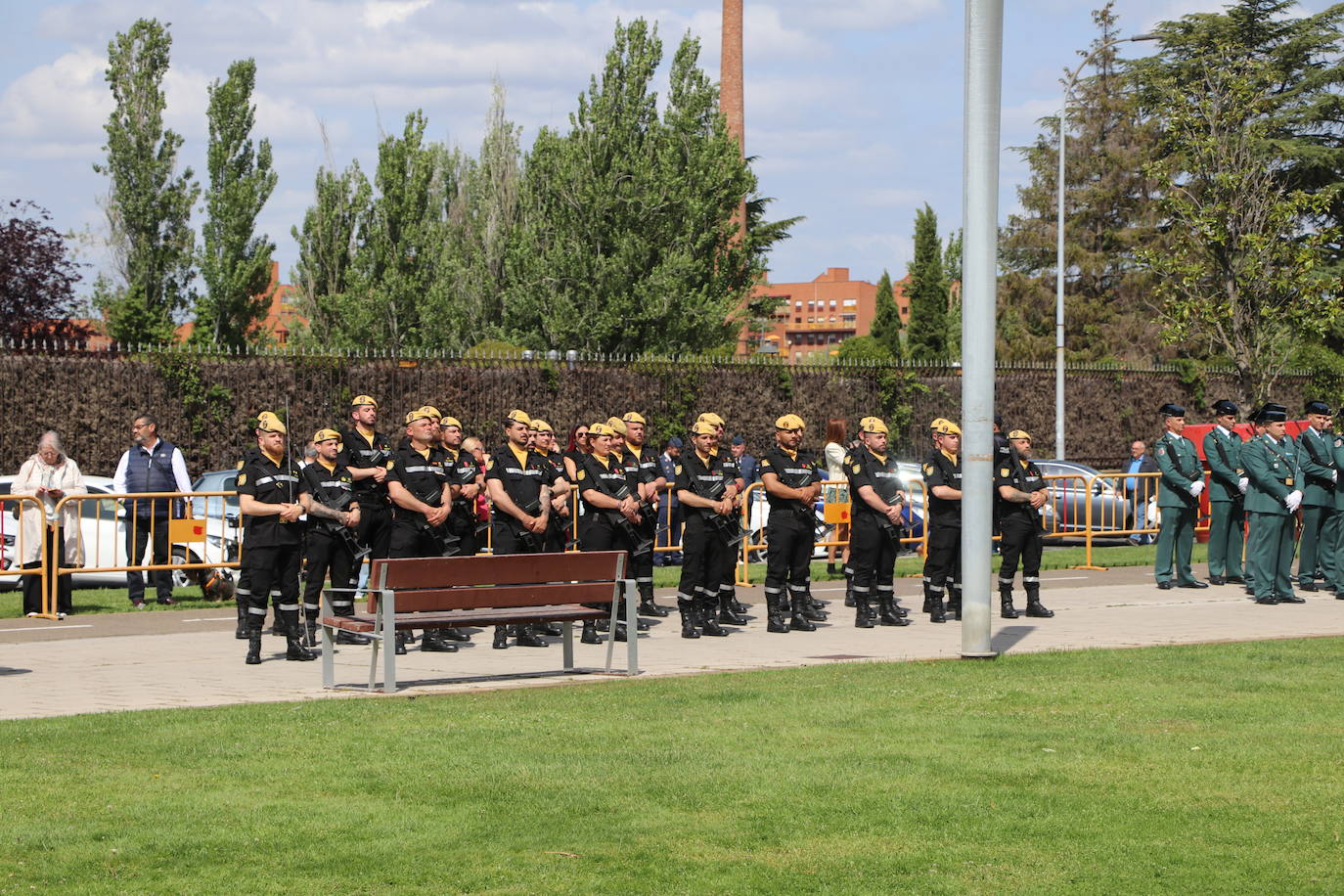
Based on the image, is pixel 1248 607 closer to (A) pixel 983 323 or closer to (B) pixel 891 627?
(B) pixel 891 627

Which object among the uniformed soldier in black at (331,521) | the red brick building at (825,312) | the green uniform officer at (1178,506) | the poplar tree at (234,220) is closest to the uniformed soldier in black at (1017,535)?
the green uniform officer at (1178,506)

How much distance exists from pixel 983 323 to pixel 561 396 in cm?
1830

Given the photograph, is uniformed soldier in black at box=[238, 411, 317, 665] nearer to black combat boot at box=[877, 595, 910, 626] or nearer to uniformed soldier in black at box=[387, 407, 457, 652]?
uniformed soldier in black at box=[387, 407, 457, 652]

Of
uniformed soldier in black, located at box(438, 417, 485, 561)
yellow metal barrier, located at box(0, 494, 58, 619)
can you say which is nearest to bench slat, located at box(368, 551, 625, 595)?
uniformed soldier in black, located at box(438, 417, 485, 561)

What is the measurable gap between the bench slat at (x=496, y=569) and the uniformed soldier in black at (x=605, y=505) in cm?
215

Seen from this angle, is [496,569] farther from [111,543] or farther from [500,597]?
[111,543]

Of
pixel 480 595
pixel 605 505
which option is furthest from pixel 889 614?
pixel 480 595

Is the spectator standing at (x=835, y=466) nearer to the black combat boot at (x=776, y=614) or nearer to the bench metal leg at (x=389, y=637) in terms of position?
the black combat boot at (x=776, y=614)

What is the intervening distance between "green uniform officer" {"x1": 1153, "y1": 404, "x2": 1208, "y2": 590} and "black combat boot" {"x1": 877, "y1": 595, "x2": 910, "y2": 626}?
4.66 m

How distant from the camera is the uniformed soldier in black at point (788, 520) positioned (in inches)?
563

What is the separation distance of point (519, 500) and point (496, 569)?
8.16 ft

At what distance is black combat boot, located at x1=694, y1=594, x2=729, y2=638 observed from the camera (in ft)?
46.9

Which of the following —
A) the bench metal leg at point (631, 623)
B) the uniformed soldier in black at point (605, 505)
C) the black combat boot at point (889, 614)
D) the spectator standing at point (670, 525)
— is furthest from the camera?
the spectator standing at point (670, 525)

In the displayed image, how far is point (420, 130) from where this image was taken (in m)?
45.7
